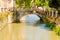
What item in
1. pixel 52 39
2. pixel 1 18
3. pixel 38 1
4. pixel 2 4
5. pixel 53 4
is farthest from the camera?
pixel 2 4

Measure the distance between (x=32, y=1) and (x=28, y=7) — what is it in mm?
1318

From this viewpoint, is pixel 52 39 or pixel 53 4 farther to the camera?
pixel 53 4

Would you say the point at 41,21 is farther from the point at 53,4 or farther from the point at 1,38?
the point at 1,38

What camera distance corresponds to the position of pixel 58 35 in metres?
14.2

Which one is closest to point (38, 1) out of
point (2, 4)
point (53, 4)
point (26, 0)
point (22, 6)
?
point (53, 4)

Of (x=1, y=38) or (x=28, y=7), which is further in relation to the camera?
(x=28, y=7)

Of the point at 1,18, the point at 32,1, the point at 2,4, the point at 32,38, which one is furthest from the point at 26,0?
the point at 32,38

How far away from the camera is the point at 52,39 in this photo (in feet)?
45.3

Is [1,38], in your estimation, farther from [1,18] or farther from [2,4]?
[2,4]

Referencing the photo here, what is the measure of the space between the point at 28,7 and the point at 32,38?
388 inches

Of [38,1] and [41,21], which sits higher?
[38,1]

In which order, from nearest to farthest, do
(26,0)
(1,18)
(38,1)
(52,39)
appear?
(52,39) < (38,1) < (1,18) < (26,0)

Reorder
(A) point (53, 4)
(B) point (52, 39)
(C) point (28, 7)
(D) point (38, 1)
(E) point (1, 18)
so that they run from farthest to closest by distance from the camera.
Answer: (C) point (28, 7), (E) point (1, 18), (D) point (38, 1), (A) point (53, 4), (B) point (52, 39)

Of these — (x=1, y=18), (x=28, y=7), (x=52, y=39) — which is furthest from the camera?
(x=28, y=7)
